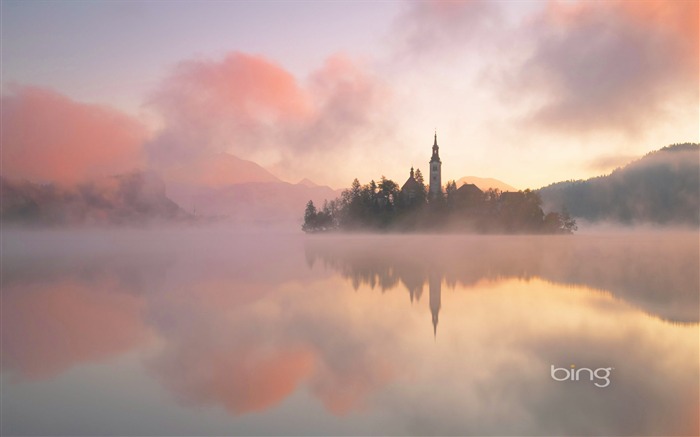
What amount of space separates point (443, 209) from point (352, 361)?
109 metres

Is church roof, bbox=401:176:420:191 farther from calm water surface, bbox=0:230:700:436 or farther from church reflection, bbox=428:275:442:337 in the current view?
calm water surface, bbox=0:230:700:436

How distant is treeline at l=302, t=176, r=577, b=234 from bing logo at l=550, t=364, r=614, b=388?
106 m

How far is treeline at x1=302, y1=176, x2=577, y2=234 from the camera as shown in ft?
388

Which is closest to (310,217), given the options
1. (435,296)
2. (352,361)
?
(435,296)

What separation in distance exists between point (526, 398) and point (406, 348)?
4647mm

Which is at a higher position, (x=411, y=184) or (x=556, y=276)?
(x=411, y=184)

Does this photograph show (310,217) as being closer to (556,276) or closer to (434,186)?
(434,186)

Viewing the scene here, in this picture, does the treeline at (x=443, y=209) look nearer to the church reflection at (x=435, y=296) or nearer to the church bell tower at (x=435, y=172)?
the church bell tower at (x=435, y=172)

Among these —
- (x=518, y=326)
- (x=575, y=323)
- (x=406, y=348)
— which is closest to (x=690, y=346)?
(x=575, y=323)

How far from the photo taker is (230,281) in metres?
30.1

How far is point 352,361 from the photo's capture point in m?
13.0

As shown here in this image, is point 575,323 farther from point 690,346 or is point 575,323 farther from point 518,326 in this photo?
point 690,346

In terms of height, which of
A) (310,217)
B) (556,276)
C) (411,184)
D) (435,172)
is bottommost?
(556,276)

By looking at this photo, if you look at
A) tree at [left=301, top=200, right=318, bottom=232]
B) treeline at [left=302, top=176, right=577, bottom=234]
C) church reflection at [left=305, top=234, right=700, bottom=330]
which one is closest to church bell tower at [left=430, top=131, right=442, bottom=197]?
treeline at [left=302, top=176, right=577, bottom=234]
